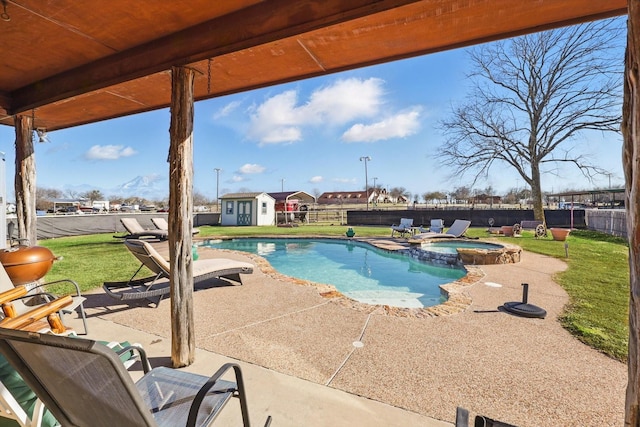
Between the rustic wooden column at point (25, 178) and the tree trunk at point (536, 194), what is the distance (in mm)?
22294

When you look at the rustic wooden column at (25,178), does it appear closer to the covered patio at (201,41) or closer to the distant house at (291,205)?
the covered patio at (201,41)

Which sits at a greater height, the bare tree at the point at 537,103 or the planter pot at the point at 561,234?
the bare tree at the point at 537,103

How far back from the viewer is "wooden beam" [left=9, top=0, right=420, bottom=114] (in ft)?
7.14

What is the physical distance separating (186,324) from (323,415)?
159 cm

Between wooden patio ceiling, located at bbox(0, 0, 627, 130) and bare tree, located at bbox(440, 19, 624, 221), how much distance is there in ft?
65.3

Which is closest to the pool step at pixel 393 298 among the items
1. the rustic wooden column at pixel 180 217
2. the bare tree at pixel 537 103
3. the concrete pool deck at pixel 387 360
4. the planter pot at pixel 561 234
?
the concrete pool deck at pixel 387 360

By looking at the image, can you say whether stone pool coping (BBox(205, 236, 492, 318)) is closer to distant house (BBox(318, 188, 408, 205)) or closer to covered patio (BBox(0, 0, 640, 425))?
covered patio (BBox(0, 0, 640, 425))

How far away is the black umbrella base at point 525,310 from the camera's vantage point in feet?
13.9

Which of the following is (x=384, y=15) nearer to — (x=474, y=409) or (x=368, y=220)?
(x=474, y=409)

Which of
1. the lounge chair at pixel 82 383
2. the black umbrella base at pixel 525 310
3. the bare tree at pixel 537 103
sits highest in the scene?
the bare tree at pixel 537 103

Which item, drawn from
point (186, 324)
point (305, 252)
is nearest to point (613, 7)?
point (186, 324)

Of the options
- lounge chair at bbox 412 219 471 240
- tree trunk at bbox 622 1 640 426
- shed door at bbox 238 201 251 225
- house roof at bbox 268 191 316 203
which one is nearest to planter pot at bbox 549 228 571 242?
lounge chair at bbox 412 219 471 240

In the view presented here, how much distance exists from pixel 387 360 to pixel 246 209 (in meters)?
22.5

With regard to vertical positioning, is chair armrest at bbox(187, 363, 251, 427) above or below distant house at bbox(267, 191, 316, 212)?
below
